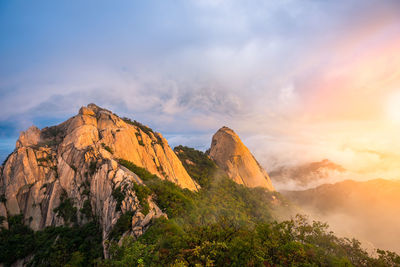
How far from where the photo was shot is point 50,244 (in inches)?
1661

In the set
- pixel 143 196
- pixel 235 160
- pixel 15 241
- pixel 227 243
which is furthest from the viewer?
pixel 235 160

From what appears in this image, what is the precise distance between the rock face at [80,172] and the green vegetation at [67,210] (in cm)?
35

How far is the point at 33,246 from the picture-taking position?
145 ft

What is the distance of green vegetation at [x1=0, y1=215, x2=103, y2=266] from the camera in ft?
120

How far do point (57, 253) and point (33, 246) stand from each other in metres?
13.8

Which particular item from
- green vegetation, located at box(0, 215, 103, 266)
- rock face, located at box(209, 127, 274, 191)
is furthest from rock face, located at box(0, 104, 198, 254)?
rock face, located at box(209, 127, 274, 191)

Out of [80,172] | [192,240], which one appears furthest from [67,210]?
[192,240]

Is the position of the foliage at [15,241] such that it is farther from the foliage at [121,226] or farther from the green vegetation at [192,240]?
the foliage at [121,226]

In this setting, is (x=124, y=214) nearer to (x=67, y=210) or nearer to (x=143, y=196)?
(x=143, y=196)

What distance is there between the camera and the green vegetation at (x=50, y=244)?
3650 cm

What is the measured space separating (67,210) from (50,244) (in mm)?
8344

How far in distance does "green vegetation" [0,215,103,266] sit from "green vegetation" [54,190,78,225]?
2216 millimetres

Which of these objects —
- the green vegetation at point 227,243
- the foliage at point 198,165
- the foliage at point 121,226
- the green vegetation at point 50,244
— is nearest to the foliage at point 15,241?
the green vegetation at point 50,244

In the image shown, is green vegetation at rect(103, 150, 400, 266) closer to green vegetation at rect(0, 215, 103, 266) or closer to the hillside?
the hillside
